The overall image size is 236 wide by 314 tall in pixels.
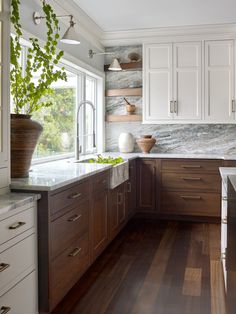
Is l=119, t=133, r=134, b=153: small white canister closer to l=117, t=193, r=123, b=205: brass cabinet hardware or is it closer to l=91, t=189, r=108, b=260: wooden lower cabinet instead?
l=117, t=193, r=123, b=205: brass cabinet hardware

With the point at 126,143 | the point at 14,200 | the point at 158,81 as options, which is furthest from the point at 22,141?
the point at 158,81

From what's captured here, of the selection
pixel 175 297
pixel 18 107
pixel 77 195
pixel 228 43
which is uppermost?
pixel 228 43

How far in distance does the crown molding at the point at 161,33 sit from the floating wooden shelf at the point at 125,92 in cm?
64

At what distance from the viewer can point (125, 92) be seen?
218 inches

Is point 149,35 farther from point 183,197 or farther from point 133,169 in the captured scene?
point 183,197

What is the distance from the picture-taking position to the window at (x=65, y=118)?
3.89 metres

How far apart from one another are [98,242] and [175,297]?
0.93m

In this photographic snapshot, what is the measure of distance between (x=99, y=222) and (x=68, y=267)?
31.9 inches

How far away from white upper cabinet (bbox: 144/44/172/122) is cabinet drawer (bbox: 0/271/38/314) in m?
3.44

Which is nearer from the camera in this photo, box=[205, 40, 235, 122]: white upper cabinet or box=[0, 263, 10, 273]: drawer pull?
box=[0, 263, 10, 273]: drawer pull

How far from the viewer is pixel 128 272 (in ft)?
10.5

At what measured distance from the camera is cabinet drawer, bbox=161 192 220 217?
486 centimetres

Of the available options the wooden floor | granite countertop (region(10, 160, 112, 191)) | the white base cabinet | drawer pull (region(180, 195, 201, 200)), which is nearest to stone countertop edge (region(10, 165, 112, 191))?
granite countertop (region(10, 160, 112, 191))

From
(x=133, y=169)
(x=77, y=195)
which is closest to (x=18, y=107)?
(x=77, y=195)
